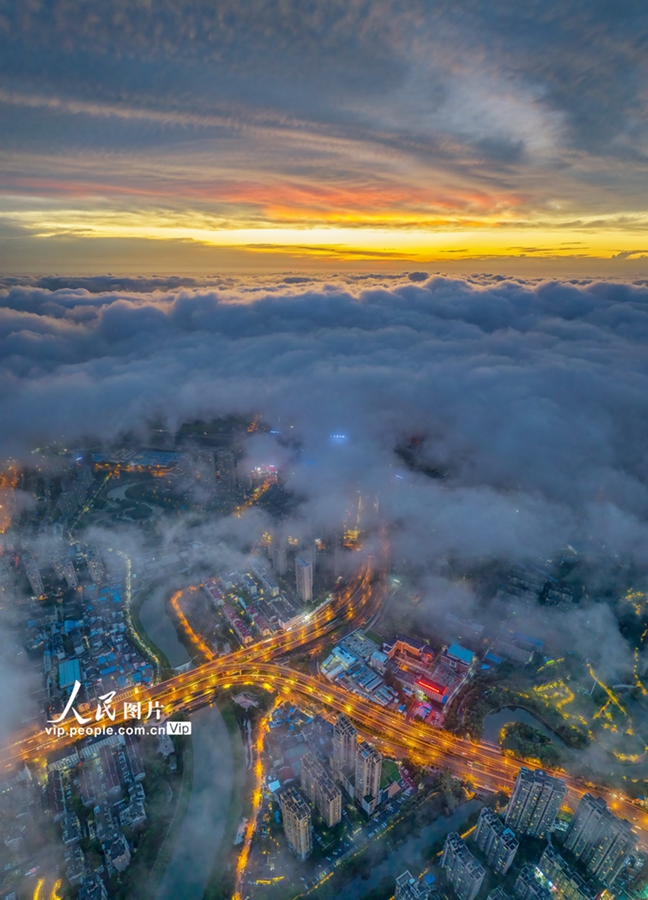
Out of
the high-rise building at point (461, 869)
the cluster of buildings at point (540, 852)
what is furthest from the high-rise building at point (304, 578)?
the high-rise building at point (461, 869)

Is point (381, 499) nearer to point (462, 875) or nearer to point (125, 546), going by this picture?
point (125, 546)

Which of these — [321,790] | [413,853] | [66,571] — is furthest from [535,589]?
[66,571]

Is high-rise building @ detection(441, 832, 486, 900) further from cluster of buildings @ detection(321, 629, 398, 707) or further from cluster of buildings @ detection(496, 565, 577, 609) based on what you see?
cluster of buildings @ detection(496, 565, 577, 609)

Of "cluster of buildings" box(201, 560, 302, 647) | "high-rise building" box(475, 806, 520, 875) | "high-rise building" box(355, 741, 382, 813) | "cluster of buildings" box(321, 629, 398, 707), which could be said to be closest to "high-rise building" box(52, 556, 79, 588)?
"cluster of buildings" box(201, 560, 302, 647)

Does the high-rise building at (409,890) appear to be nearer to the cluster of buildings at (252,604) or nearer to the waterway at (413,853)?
the waterway at (413,853)

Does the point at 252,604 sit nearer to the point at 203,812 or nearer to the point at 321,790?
the point at 203,812

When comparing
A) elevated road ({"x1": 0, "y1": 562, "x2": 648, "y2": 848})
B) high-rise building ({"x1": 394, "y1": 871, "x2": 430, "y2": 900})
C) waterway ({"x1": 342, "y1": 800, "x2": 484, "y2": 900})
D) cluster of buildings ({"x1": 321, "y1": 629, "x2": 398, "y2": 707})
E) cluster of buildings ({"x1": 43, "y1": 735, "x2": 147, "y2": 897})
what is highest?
high-rise building ({"x1": 394, "y1": 871, "x2": 430, "y2": 900})
